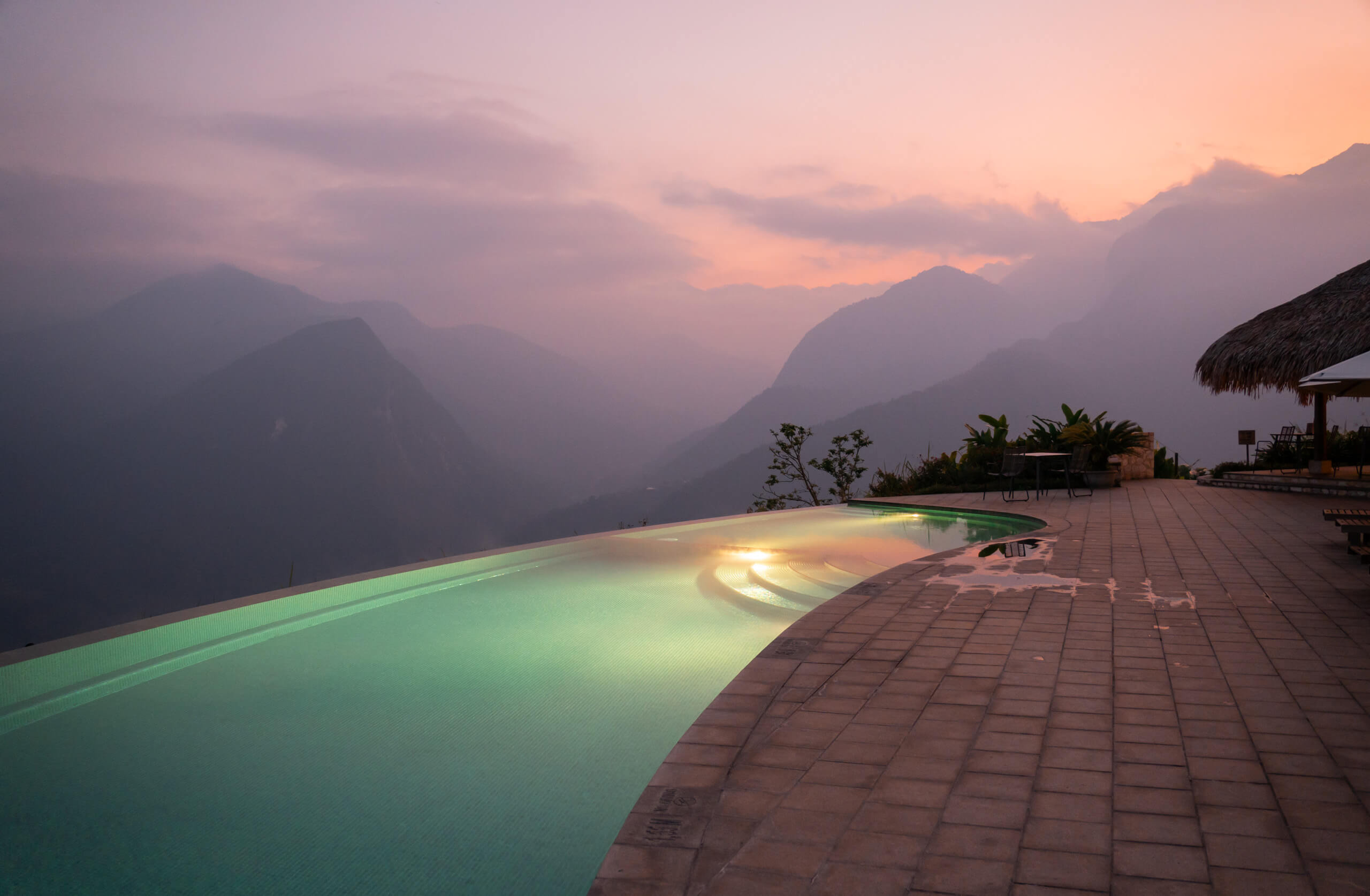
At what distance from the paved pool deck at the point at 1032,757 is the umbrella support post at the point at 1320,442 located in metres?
8.21

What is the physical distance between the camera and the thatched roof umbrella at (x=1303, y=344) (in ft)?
31.8

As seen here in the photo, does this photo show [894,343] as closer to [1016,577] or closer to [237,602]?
[1016,577]

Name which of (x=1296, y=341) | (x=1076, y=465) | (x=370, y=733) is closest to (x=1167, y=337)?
(x=1296, y=341)

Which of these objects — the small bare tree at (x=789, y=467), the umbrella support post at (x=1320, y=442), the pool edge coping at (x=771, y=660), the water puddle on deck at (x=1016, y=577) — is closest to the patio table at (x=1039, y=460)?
the pool edge coping at (x=771, y=660)

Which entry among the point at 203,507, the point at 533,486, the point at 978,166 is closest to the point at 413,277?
the point at 533,486

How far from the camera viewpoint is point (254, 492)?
59250 mm

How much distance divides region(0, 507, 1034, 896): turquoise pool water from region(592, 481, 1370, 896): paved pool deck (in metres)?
0.56

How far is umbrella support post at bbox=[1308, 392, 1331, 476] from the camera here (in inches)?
400

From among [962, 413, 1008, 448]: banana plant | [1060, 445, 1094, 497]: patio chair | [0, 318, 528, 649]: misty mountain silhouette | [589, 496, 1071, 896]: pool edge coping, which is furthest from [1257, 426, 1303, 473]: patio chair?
[0, 318, 528, 649]: misty mountain silhouette

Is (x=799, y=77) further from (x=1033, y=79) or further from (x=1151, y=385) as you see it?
(x=1151, y=385)

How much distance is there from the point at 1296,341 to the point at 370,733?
12.3 meters

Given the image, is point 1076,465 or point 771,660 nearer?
point 771,660

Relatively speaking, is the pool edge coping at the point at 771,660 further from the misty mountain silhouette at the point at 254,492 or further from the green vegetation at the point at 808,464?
the misty mountain silhouette at the point at 254,492

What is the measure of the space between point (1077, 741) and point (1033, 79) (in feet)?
48.8
